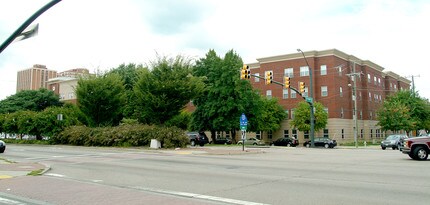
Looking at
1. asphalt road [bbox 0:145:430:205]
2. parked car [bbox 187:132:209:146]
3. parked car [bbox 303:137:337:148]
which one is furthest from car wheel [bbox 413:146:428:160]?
parked car [bbox 303:137:337:148]

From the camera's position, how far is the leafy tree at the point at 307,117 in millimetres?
50031

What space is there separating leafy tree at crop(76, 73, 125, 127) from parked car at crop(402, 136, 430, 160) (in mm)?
27417

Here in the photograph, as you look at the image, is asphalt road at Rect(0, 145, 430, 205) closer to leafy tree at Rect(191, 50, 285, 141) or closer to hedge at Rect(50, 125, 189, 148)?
hedge at Rect(50, 125, 189, 148)

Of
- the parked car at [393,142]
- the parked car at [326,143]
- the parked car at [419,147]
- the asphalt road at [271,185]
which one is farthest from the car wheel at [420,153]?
the parked car at [326,143]

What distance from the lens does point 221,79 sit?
47000 millimetres

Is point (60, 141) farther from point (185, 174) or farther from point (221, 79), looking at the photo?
point (185, 174)

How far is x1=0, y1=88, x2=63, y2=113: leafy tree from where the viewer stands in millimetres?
75250

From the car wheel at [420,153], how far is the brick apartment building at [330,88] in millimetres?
33933

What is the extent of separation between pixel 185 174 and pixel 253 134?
48.6 metres

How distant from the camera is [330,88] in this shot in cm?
5609

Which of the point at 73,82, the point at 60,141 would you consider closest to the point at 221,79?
the point at 60,141

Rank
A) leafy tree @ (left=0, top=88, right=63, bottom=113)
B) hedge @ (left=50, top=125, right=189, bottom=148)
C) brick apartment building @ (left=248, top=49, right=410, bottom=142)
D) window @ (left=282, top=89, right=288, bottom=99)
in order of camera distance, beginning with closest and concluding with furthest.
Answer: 1. hedge @ (left=50, top=125, right=189, bottom=148)
2. brick apartment building @ (left=248, top=49, right=410, bottom=142)
3. window @ (left=282, top=89, right=288, bottom=99)
4. leafy tree @ (left=0, top=88, right=63, bottom=113)

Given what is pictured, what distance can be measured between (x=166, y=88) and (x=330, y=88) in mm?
→ 33309

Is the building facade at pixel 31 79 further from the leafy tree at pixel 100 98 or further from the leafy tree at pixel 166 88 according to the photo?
the leafy tree at pixel 166 88
